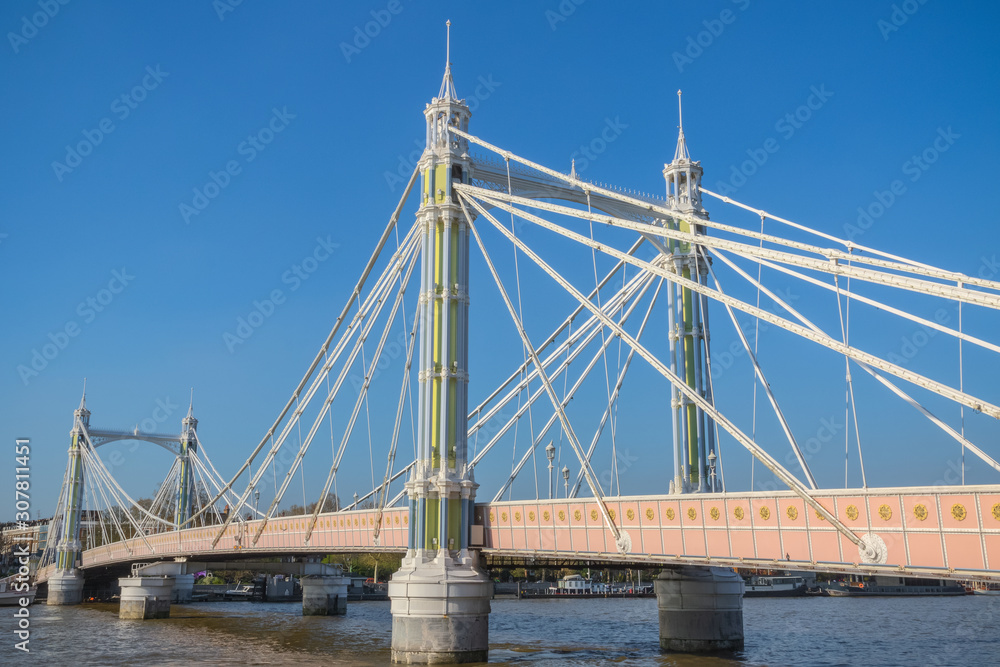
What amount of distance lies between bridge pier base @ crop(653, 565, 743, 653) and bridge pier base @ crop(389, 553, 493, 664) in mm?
9716

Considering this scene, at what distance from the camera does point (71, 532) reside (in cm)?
8219

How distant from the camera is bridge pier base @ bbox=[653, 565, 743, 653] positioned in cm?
3747

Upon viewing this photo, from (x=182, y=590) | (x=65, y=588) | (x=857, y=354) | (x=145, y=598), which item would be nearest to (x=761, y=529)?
(x=857, y=354)

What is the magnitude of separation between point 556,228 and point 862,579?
125488 mm

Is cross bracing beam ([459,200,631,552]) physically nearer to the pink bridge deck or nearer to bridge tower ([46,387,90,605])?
the pink bridge deck

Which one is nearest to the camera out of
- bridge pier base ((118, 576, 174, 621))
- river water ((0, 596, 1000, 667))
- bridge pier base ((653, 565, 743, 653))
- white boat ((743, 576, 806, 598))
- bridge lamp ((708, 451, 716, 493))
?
bridge pier base ((653, 565, 743, 653))

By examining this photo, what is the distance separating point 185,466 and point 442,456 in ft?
202

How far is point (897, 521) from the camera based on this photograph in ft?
73.2

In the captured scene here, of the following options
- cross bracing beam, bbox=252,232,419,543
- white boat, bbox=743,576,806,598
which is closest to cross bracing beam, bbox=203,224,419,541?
cross bracing beam, bbox=252,232,419,543

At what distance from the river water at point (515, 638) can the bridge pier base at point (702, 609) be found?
3.43ft

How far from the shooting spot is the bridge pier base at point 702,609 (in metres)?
37.5

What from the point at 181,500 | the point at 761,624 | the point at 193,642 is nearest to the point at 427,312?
the point at 193,642

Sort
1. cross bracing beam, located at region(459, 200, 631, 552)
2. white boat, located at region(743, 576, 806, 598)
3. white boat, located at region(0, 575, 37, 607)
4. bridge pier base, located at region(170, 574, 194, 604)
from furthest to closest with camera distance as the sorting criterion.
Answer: white boat, located at region(743, 576, 806, 598)
bridge pier base, located at region(170, 574, 194, 604)
white boat, located at region(0, 575, 37, 607)
cross bracing beam, located at region(459, 200, 631, 552)

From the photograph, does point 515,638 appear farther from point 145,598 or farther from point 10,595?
point 10,595
